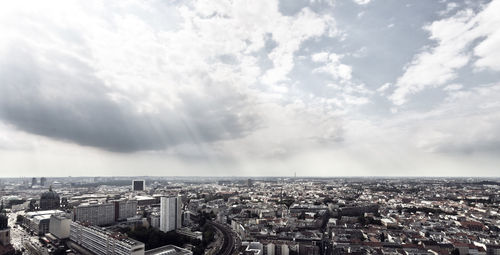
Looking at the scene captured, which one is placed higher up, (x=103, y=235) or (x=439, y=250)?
(x=103, y=235)

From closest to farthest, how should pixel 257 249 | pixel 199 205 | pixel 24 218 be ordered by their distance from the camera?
1. pixel 257 249
2. pixel 24 218
3. pixel 199 205

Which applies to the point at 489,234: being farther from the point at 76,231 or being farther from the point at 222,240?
the point at 76,231

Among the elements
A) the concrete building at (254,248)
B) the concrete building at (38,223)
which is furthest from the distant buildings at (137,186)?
the concrete building at (254,248)

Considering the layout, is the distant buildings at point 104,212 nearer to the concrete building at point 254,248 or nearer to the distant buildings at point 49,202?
the distant buildings at point 49,202

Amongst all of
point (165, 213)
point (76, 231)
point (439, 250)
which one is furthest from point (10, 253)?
point (439, 250)

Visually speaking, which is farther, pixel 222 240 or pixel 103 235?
pixel 222 240

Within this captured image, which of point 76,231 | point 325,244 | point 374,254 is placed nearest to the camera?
point 374,254
